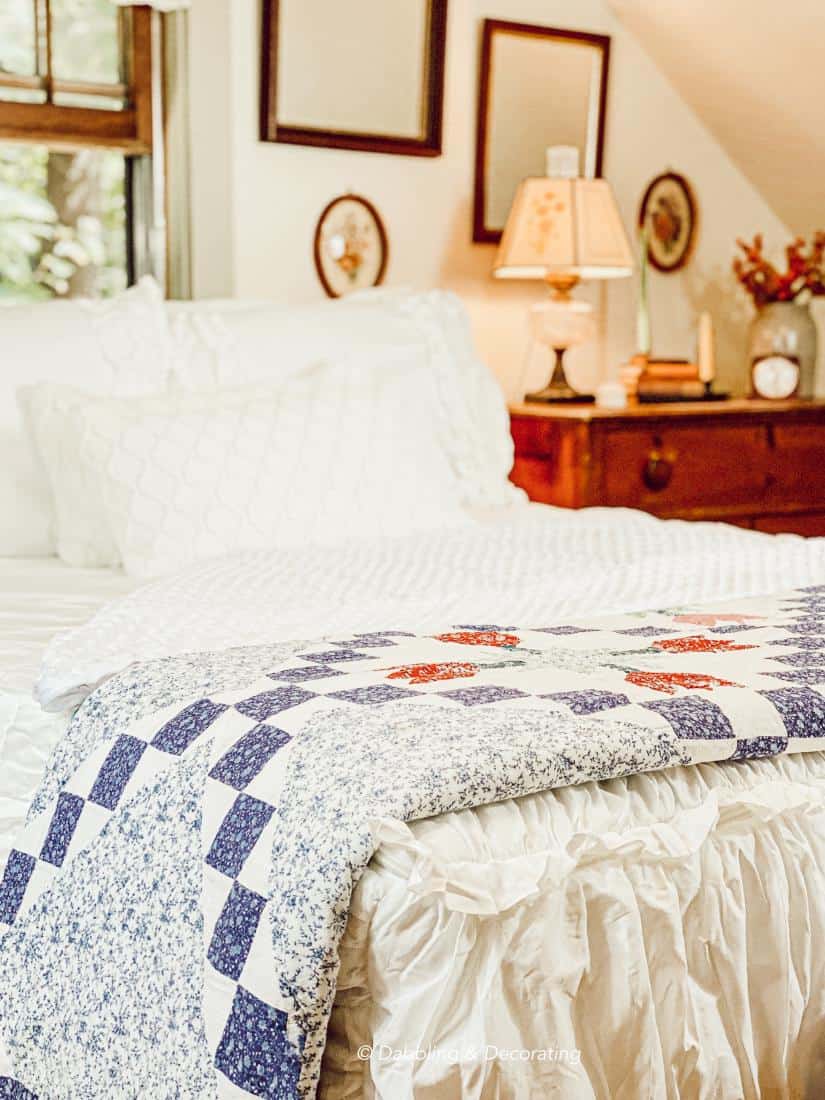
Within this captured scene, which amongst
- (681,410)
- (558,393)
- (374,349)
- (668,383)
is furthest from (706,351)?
(374,349)

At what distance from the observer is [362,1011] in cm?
110

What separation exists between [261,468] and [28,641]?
562 millimetres

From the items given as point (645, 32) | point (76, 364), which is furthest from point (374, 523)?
point (645, 32)

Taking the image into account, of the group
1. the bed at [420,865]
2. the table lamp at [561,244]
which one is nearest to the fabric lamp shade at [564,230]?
the table lamp at [561,244]

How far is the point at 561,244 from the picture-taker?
3.34 m

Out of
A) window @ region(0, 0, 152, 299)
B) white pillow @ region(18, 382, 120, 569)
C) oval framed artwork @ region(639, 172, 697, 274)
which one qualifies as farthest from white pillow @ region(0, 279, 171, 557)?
oval framed artwork @ region(639, 172, 697, 274)

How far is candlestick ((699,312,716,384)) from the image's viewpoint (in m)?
3.62

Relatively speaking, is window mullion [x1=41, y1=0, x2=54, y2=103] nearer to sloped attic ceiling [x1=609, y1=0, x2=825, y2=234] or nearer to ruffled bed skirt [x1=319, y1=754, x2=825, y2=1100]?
sloped attic ceiling [x1=609, y1=0, x2=825, y2=234]

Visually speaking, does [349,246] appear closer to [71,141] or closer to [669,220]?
[71,141]

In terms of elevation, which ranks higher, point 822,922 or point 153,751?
point 153,751

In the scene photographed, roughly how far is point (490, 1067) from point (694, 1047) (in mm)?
208

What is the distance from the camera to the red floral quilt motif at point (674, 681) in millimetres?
1335

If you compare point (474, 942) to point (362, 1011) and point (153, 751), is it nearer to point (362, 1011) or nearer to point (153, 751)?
point (362, 1011)

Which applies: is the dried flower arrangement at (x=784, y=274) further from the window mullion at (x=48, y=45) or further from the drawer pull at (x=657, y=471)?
the window mullion at (x=48, y=45)
